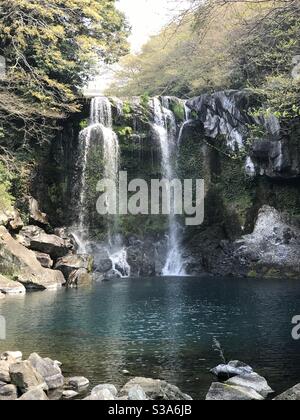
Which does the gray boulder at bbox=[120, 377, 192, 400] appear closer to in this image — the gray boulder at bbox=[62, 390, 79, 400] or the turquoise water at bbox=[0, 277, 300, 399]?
the turquoise water at bbox=[0, 277, 300, 399]

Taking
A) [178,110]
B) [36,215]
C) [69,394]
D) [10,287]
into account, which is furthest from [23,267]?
[69,394]

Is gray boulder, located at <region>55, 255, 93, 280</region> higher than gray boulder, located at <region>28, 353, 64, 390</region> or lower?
higher

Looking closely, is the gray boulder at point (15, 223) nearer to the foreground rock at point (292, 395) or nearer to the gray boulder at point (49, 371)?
the gray boulder at point (49, 371)

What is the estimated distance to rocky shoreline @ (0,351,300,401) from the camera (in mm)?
6938

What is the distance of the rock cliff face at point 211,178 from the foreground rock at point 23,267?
450 cm

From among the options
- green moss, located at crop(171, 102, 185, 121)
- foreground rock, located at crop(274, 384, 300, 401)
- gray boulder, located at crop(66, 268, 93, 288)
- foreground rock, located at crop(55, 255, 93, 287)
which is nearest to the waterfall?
green moss, located at crop(171, 102, 185, 121)

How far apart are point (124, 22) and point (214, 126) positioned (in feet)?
30.0

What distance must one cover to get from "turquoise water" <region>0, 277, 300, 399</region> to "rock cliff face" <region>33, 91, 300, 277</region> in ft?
21.2

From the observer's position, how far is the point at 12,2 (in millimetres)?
22188

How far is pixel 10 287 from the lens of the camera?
1995 centimetres

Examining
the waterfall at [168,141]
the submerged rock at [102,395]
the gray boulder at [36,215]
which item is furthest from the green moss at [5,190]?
the submerged rock at [102,395]

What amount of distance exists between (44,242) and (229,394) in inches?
701

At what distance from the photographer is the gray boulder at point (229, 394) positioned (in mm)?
7102

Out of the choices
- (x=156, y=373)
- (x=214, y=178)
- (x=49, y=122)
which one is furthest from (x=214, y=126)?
(x=156, y=373)
